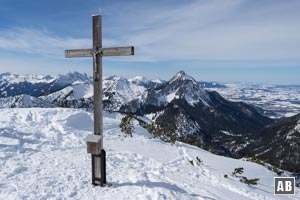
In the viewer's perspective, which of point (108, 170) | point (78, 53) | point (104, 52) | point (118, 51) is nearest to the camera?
point (118, 51)

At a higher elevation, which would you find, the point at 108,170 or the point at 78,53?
the point at 78,53

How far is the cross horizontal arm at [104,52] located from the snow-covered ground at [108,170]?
4.24 meters

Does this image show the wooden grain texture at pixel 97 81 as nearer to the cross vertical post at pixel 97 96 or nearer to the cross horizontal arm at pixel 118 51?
the cross vertical post at pixel 97 96

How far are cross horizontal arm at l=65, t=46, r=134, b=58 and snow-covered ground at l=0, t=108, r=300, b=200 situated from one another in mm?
4244

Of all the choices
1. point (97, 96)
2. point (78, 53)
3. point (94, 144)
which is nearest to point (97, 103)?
point (97, 96)

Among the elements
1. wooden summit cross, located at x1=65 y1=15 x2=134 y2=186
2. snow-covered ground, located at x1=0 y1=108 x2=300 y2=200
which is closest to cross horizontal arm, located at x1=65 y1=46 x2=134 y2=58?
wooden summit cross, located at x1=65 y1=15 x2=134 y2=186

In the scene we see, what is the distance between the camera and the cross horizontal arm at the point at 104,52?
31.7 ft

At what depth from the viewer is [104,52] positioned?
10.2 metres

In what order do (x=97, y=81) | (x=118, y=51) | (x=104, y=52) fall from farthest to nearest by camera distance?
(x=97, y=81) < (x=104, y=52) < (x=118, y=51)

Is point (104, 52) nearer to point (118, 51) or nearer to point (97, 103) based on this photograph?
point (118, 51)

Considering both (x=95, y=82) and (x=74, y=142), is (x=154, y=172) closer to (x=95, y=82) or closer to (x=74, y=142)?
(x=95, y=82)

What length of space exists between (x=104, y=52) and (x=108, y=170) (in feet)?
15.4

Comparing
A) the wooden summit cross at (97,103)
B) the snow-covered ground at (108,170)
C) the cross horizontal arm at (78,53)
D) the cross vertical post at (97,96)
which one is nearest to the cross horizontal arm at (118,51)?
the wooden summit cross at (97,103)

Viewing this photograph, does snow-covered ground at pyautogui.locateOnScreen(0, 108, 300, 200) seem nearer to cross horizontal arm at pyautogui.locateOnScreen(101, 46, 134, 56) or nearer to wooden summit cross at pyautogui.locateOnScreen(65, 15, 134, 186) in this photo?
Answer: wooden summit cross at pyautogui.locateOnScreen(65, 15, 134, 186)
